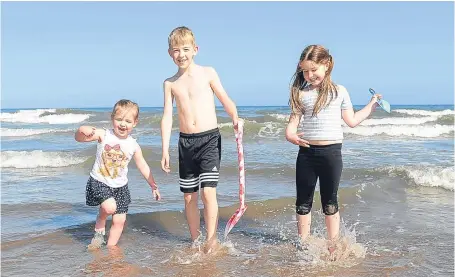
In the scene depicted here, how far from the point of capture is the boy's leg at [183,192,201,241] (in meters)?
4.38

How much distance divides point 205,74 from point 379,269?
215cm

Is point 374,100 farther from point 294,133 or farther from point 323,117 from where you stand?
point 294,133

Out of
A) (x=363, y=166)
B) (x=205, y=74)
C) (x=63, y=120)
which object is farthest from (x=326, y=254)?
(x=63, y=120)

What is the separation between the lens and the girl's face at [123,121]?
167 inches

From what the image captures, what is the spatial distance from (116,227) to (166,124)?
3.47 ft

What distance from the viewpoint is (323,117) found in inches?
157

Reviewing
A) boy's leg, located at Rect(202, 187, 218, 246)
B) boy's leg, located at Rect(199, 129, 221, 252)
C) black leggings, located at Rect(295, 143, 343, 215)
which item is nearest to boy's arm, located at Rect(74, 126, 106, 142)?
boy's leg, located at Rect(199, 129, 221, 252)

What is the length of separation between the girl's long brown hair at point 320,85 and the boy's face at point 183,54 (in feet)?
2.97

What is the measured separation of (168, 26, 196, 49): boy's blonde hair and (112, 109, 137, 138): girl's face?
0.71 metres

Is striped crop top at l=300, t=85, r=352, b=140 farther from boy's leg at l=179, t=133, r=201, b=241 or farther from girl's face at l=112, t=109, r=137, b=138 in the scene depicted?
girl's face at l=112, t=109, r=137, b=138

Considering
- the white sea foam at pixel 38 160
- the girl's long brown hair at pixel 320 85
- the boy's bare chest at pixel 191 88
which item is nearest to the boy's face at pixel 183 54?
the boy's bare chest at pixel 191 88

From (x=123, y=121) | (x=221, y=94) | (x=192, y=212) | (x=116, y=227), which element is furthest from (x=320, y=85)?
(x=116, y=227)

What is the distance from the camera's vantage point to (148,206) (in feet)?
19.8

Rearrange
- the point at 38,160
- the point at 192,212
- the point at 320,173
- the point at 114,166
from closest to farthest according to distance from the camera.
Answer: the point at 320,173, the point at 114,166, the point at 192,212, the point at 38,160
